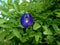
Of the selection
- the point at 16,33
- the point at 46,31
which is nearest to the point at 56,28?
the point at 46,31

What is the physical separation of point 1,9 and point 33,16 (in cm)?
14

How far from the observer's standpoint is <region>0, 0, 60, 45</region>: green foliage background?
0.75m

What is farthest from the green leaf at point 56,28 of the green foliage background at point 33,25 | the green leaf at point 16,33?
the green leaf at point 16,33

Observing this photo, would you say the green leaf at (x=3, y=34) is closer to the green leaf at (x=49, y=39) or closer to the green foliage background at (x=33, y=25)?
the green foliage background at (x=33, y=25)

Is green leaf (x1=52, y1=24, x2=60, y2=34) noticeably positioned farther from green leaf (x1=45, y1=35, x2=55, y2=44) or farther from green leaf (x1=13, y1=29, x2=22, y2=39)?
green leaf (x1=13, y1=29, x2=22, y2=39)

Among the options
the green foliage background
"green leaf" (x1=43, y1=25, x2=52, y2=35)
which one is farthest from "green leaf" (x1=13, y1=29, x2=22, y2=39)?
"green leaf" (x1=43, y1=25, x2=52, y2=35)

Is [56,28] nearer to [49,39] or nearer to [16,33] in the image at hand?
[49,39]

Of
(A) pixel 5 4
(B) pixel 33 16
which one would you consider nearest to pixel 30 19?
(B) pixel 33 16

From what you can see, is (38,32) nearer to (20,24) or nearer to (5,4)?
(20,24)

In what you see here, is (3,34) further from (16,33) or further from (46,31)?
(46,31)

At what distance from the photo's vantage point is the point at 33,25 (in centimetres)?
77

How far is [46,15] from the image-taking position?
2.65ft

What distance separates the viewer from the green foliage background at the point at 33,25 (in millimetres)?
750

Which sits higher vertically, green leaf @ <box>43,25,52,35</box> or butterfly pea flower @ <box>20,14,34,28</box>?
butterfly pea flower @ <box>20,14,34,28</box>
